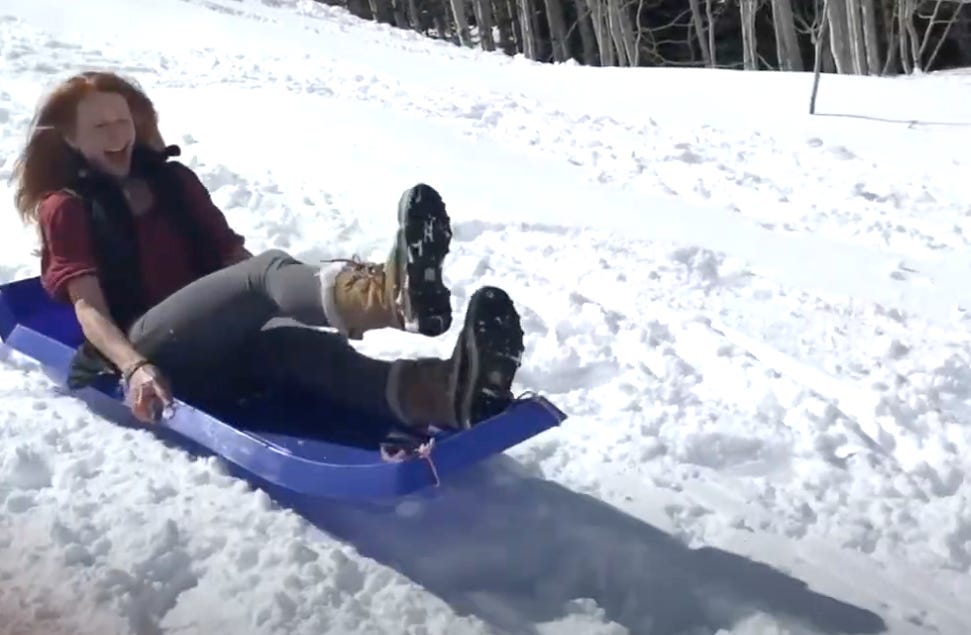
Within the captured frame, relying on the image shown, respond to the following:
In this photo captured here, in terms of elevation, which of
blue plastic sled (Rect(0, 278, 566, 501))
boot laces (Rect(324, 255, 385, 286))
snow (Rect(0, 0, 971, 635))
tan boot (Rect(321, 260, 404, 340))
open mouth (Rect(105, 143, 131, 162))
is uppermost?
open mouth (Rect(105, 143, 131, 162))

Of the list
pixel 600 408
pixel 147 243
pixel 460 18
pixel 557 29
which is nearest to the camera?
pixel 147 243

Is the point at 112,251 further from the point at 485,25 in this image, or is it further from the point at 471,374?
the point at 485,25


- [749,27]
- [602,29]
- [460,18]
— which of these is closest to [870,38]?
[749,27]

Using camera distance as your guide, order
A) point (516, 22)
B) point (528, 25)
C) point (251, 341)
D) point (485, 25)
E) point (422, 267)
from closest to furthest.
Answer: point (422, 267)
point (251, 341)
point (528, 25)
point (485, 25)
point (516, 22)

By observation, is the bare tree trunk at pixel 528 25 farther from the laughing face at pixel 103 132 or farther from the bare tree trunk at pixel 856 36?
the laughing face at pixel 103 132

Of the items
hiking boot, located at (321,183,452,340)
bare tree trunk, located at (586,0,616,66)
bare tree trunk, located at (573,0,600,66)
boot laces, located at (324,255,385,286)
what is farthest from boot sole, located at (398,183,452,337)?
bare tree trunk, located at (573,0,600,66)

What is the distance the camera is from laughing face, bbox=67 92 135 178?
9.42 ft

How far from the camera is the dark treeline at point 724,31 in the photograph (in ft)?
50.1

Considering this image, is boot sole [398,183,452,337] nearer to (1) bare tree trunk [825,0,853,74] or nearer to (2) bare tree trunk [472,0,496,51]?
(1) bare tree trunk [825,0,853,74]

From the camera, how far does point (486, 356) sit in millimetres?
2303

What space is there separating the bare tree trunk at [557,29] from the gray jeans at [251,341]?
19.8 m

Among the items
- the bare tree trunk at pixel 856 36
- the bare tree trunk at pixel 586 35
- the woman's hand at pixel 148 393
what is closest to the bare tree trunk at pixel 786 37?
the bare tree trunk at pixel 856 36

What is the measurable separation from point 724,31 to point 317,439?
21445 mm

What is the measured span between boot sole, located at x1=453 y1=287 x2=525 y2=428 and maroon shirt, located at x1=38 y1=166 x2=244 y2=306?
931mm
